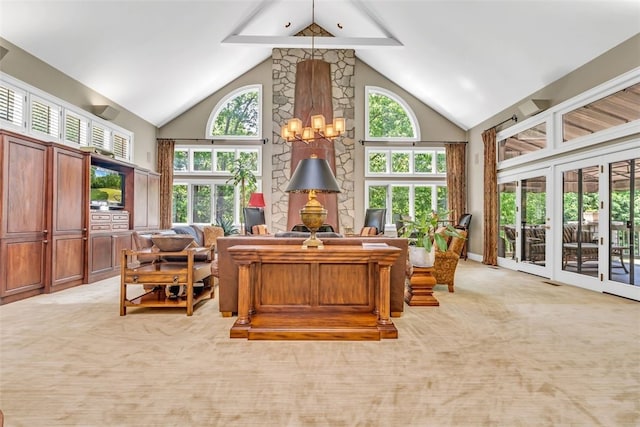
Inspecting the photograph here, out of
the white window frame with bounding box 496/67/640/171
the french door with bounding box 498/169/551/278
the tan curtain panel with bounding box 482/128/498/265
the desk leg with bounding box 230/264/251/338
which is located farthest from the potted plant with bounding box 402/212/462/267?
the tan curtain panel with bounding box 482/128/498/265

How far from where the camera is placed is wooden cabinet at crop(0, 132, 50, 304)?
3.90 metres

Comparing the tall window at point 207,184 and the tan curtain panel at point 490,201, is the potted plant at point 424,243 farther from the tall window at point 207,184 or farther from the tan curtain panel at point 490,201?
the tall window at point 207,184

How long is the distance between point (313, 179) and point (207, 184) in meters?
6.50

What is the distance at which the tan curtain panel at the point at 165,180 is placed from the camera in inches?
333

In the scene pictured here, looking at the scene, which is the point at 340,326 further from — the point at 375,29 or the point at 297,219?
the point at 375,29

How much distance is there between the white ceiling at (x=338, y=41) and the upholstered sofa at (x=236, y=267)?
12.1 feet

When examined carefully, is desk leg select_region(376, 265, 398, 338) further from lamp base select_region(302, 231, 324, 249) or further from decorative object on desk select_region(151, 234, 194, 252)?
decorative object on desk select_region(151, 234, 194, 252)

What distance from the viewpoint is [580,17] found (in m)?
4.37

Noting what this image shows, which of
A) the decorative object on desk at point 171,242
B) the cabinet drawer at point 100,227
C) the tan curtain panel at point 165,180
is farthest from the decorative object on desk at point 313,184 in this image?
the tan curtain panel at point 165,180

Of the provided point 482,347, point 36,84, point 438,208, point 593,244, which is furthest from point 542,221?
point 36,84

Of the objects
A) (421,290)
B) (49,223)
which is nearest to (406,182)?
(421,290)

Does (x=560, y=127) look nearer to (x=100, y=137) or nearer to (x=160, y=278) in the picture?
(x=160, y=278)

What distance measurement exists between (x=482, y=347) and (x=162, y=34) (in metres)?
6.19

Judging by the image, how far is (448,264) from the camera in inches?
189
